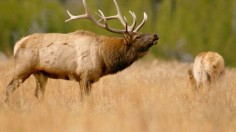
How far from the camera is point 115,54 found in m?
11.7

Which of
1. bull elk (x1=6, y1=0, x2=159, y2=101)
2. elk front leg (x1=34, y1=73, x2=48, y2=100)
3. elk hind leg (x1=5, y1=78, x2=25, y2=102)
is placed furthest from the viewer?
elk front leg (x1=34, y1=73, x2=48, y2=100)

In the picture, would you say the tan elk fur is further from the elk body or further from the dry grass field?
the elk body

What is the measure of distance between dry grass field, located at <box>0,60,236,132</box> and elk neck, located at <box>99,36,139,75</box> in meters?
0.32

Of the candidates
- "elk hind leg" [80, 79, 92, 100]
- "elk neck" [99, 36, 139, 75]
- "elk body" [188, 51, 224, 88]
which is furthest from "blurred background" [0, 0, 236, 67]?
"elk hind leg" [80, 79, 92, 100]

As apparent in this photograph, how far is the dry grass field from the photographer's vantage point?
726 centimetres

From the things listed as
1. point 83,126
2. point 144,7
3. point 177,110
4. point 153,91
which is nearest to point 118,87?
point 153,91

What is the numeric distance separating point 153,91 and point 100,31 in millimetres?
49857

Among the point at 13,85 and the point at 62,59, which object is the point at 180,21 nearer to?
the point at 62,59

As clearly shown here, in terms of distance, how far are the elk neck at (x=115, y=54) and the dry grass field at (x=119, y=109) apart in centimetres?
32

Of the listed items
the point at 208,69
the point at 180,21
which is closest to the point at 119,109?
the point at 208,69

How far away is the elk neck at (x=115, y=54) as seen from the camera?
1152 centimetres

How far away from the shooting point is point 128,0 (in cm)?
6625

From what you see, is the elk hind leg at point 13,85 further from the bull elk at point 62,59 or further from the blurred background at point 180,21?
the blurred background at point 180,21

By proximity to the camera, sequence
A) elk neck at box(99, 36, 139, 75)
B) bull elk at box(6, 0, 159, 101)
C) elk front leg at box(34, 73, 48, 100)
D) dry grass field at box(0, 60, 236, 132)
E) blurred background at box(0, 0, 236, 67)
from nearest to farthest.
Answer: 1. dry grass field at box(0, 60, 236, 132)
2. bull elk at box(6, 0, 159, 101)
3. elk front leg at box(34, 73, 48, 100)
4. elk neck at box(99, 36, 139, 75)
5. blurred background at box(0, 0, 236, 67)
